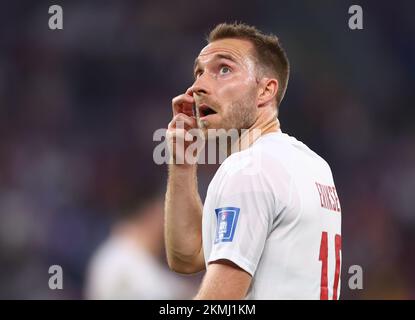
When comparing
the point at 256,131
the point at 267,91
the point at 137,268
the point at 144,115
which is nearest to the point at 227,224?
the point at 256,131

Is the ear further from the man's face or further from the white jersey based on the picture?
the white jersey

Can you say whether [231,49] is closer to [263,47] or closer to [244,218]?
[263,47]

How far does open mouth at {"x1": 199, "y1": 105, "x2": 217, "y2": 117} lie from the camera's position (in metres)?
3.48

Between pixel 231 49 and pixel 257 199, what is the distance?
0.96 meters

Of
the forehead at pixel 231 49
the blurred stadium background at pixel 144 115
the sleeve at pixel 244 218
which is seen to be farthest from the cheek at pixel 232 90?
the blurred stadium background at pixel 144 115

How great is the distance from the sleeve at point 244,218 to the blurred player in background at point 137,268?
3167mm

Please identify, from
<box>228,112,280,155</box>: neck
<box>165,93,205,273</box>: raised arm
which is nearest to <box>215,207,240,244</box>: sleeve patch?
<box>228,112,280,155</box>: neck

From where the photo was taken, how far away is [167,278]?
625 centimetres

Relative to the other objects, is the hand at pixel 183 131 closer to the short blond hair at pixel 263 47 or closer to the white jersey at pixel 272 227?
the short blond hair at pixel 263 47

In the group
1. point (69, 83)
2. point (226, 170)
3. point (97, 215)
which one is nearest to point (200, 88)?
point (226, 170)

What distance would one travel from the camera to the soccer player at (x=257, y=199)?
2.78 m

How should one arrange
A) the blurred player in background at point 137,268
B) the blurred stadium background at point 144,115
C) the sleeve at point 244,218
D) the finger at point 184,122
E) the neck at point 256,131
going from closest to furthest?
the sleeve at point 244,218
the neck at point 256,131
the finger at point 184,122
the blurred player in background at point 137,268
the blurred stadium background at point 144,115

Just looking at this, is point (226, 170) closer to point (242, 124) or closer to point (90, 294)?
point (242, 124)

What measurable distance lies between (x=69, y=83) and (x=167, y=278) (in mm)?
3041
